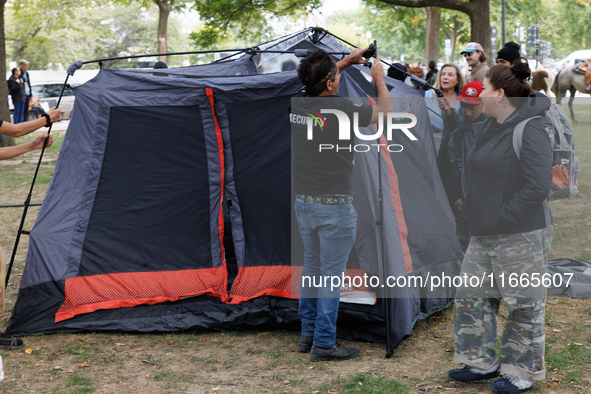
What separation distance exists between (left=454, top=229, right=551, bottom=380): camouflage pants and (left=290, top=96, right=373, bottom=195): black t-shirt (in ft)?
2.95

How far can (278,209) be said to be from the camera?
4.84 m

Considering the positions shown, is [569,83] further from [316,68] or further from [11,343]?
[11,343]

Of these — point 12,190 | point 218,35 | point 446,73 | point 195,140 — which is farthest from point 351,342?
point 218,35

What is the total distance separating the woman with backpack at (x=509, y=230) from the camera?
3227 mm

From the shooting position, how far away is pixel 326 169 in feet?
12.6

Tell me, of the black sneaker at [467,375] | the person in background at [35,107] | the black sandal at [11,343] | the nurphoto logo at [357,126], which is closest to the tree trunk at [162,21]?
the person in background at [35,107]

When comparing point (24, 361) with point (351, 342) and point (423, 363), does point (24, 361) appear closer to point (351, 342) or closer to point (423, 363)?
point (351, 342)

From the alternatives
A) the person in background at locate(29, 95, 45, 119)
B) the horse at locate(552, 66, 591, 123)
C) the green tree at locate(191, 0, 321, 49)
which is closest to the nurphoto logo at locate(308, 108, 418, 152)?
the green tree at locate(191, 0, 321, 49)

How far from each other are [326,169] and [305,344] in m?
1.23

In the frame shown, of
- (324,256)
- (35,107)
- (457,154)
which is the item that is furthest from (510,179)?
(35,107)

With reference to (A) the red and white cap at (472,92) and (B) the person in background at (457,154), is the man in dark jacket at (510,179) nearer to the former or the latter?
(A) the red and white cap at (472,92)

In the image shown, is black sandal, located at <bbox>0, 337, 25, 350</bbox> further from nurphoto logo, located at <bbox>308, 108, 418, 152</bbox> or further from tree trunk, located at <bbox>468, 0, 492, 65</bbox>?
tree trunk, located at <bbox>468, 0, 492, 65</bbox>

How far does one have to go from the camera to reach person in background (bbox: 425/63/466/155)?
17.7 feet

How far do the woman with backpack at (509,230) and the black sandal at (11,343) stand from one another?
3026 millimetres
